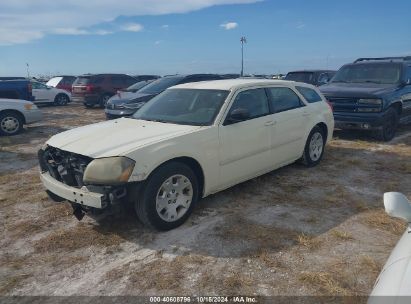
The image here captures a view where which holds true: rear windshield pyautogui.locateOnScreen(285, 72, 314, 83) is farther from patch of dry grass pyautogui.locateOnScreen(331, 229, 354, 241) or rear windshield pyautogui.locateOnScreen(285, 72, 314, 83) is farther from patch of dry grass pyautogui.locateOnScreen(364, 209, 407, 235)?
patch of dry grass pyautogui.locateOnScreen(331, 229, 354, 241)

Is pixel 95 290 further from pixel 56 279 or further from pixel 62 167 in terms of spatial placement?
pixel 62 167

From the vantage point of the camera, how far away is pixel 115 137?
13.9 feet

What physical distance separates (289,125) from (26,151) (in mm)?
6272

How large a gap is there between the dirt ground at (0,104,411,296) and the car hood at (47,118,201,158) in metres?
1.00

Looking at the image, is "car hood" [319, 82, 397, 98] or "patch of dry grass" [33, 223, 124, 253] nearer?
"patch of dry grass" [33, 223, 124, 253]

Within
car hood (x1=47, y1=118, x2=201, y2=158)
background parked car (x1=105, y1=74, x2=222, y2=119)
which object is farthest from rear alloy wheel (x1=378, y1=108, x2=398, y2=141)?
background parked car (x1=105, y1=74, x2=222, y2=119)

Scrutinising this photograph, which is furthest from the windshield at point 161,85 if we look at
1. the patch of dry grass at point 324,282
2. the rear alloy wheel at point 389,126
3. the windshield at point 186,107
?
the patch of dry grass at point 324,282

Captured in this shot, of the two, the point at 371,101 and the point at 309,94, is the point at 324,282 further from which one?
the point at 371,101

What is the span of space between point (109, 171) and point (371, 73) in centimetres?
839

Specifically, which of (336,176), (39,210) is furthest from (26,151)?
(336,176)

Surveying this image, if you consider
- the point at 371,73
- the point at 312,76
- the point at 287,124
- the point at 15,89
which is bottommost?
the point at 287,124

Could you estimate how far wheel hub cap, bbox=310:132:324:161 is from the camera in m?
6.52

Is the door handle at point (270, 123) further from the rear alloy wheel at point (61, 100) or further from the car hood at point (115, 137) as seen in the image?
the rear alloy wheel at point (61, 100)

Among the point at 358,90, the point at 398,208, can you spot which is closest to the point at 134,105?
the point at 358,90
